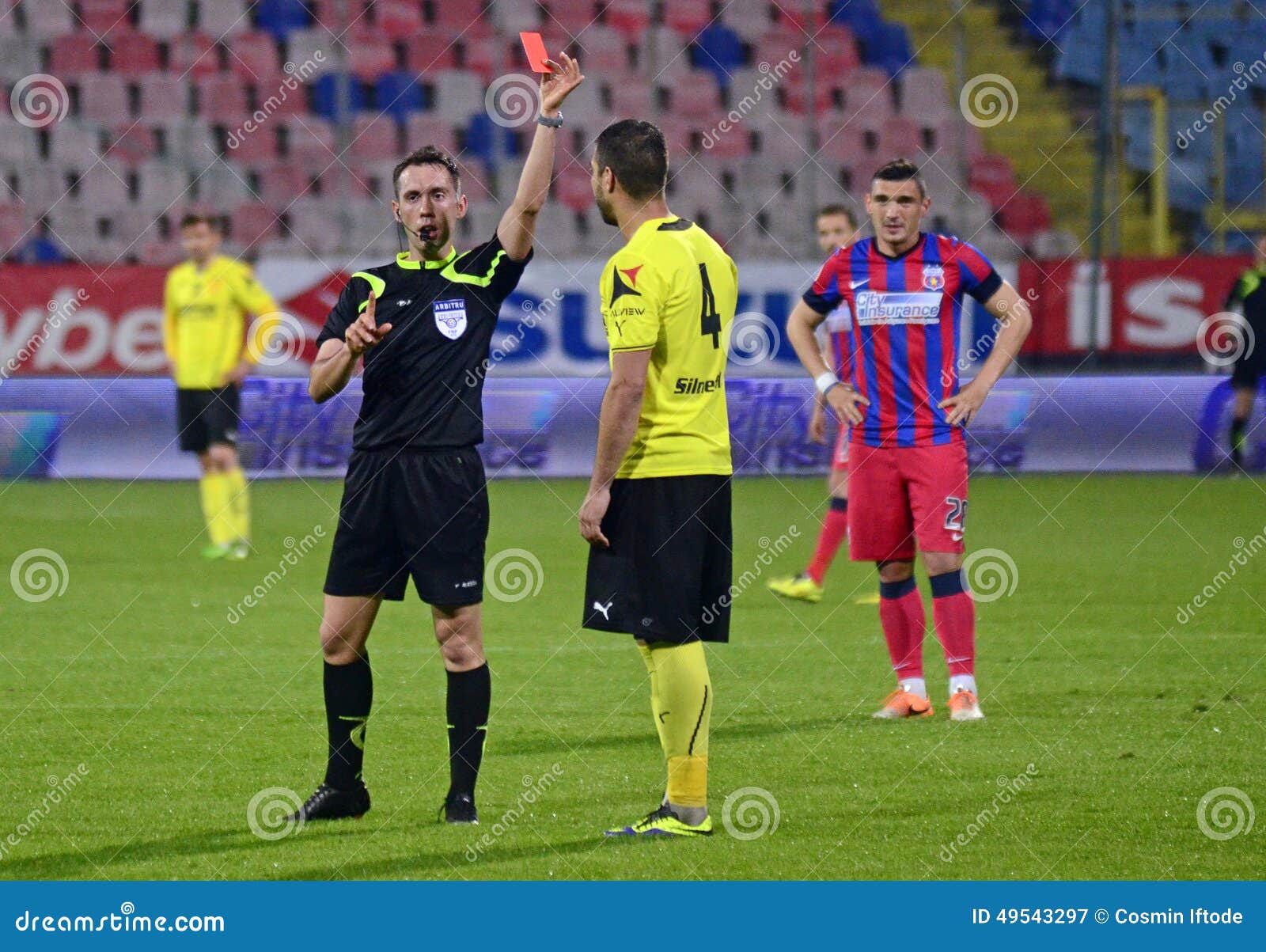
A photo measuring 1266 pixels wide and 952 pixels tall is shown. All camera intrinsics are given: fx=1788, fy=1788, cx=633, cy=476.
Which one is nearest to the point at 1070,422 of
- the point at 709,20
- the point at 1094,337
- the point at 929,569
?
the point at 1094,337

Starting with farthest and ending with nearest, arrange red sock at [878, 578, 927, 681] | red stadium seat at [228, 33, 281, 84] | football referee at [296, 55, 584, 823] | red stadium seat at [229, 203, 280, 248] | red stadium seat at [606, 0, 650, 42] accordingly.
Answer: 1. red stadium seat at [606, 0, 650, 42]
2. red stadium seat at [228, 33, 281, 84]
3. red stadium seat at [229, 203, 280, 248]
4. red sock at [878, 578, 927, 681]
5. football referee at [296, 55, 584, 823]

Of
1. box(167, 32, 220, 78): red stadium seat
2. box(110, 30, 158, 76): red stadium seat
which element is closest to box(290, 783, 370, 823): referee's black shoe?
box(167, 32, 220, 78): red stadium seat

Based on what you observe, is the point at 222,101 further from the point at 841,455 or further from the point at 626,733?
the point at 626,733

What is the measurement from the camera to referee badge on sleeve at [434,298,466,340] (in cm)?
509

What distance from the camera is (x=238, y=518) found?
12.3 meters

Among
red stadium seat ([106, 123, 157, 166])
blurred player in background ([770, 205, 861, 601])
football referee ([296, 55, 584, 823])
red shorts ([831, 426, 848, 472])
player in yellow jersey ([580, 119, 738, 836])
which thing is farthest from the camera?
red stadium seat ([106, 123, 157, 166])

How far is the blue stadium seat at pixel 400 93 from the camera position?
66.2 feet

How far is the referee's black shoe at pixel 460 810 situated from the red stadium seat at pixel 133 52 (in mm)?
16789

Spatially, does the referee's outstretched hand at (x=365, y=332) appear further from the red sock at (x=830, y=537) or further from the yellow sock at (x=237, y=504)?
the yellow sock at (x=237, y=504)

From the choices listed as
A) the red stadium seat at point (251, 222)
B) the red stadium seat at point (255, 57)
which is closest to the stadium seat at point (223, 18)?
the red stadium seat at point (255, 57)

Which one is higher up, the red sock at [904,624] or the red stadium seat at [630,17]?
the red stadium seat at [630,17]

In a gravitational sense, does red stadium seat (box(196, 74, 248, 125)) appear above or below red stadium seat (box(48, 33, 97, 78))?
below

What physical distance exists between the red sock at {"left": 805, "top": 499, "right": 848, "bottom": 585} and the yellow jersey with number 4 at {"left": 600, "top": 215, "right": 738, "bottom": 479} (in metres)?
4.94

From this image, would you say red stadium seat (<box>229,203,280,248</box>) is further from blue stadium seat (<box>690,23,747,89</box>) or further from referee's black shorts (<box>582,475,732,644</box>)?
referee's black shorts (<box>582,475,732,644</box>)
